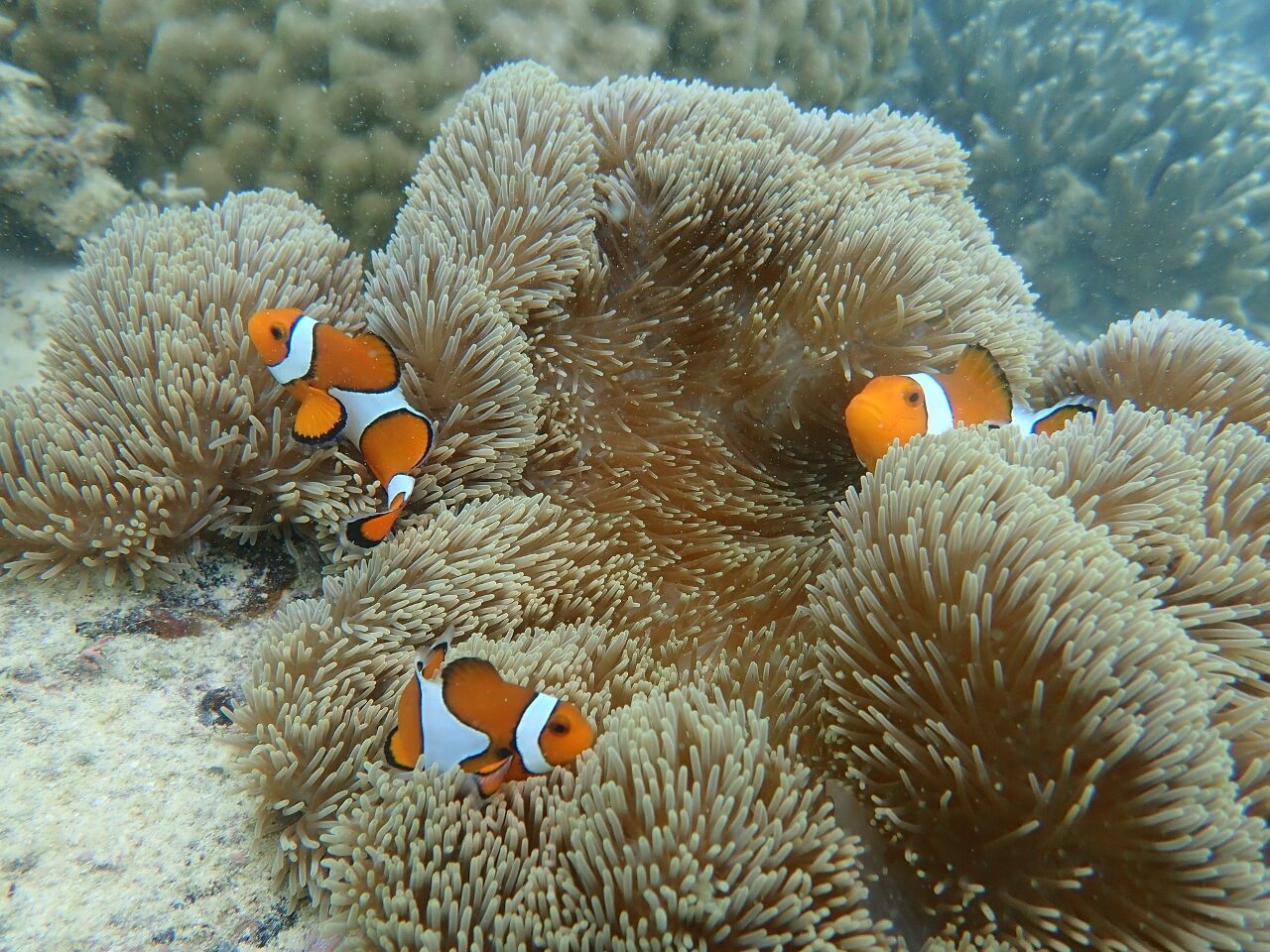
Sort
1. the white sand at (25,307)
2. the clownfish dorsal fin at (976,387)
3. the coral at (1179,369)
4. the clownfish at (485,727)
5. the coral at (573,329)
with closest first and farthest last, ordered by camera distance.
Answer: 1. the clownfish at (485,727)
2. the coral at (573,329)
3. the clownfish dorsal fin at (976,387)
4. the coral at (1179,369)
5. the white sand at (25,307)

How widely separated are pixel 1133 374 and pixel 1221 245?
5.42 m

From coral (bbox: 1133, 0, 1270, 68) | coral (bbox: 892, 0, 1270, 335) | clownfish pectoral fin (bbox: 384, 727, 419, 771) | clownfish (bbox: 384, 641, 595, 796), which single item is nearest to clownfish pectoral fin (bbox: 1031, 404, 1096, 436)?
clownfish (bbox: 384, 641, 595, 796)

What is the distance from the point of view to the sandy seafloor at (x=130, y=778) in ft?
4.22

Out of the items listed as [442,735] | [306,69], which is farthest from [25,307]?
[442,735]

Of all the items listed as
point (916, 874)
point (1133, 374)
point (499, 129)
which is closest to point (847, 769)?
point (916, 874)

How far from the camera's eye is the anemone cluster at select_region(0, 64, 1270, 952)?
1151mm

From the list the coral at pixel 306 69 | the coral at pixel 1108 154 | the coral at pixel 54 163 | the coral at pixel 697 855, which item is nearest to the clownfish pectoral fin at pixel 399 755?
the coral at pixel 697 855

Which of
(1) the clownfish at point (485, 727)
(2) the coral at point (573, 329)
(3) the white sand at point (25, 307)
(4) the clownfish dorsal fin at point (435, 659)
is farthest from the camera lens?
(3) the white sand at point (25, 307)

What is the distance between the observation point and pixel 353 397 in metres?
1.65

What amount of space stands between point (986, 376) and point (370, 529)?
1.46m

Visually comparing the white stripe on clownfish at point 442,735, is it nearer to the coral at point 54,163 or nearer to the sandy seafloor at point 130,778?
the sandy seafloor at point 130,778

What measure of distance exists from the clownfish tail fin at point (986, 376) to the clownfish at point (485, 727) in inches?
48.4

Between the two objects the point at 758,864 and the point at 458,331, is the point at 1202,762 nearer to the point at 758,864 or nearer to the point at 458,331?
the point at 758,864

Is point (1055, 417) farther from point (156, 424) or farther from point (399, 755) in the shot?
point (156, 424)
